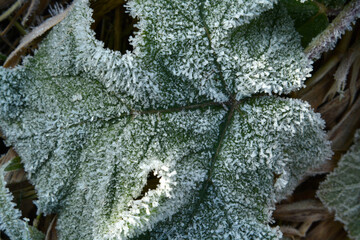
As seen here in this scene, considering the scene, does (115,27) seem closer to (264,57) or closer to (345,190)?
(264,57)

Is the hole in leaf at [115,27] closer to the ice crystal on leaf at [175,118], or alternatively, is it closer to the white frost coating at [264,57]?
the ice crystal on leaf at [175,118]

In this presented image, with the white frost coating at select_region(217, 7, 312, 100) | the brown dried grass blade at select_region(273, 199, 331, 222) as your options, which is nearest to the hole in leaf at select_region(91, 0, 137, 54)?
the white frost coating at select_region(217, 7, 312, 100)

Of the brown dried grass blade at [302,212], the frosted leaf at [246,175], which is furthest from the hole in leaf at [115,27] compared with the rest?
the brown dried grass blade at [302,212]

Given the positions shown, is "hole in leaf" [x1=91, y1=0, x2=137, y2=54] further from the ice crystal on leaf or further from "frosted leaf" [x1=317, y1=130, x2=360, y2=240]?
"frosted leaf" [x1=317, y1=130, x2=360, y2=240]

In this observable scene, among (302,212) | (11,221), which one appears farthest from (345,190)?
(11,221)

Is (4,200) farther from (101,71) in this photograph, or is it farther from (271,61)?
(271,61)

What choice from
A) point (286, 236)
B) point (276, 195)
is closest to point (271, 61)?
point (276, 195)
